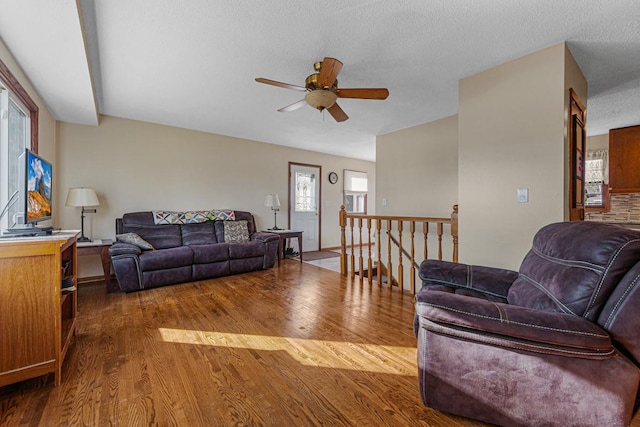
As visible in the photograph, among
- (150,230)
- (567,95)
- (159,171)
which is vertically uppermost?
(567,95)

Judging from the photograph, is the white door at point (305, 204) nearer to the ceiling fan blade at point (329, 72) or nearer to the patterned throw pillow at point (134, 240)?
the patterned throw pillow at point (134, 240)

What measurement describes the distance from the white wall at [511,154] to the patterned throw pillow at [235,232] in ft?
10.5

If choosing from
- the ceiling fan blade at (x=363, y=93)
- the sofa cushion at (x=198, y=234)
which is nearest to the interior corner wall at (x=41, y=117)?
the sofa cushion at (x=198, y=234)

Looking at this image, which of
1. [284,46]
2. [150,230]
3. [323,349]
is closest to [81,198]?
[150,230]

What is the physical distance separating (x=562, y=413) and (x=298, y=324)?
174cm

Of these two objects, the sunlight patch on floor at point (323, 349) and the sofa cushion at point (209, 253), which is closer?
the sunlight patch on floor at point (323, 349)

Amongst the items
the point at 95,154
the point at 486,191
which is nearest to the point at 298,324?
the point at 486,191

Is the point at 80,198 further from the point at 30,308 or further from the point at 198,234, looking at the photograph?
the point at 30,308

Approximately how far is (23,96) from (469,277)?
4.03m

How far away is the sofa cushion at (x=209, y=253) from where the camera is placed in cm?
378

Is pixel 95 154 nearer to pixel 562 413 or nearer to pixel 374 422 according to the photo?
pixel 374 422

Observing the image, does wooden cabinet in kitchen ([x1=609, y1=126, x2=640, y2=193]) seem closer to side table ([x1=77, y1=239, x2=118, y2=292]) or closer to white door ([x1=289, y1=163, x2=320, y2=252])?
white door ([x1=289, y1=163, x2=320, y2=252])

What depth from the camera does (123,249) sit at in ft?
10.8

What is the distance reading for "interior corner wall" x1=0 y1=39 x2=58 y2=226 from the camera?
2.13 meters
